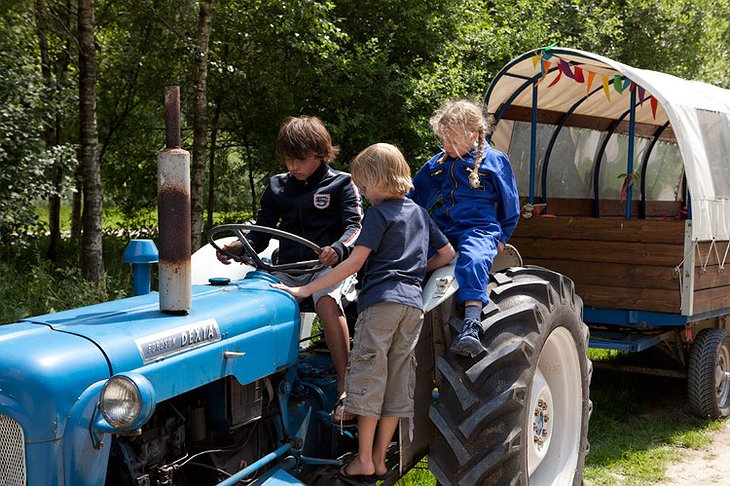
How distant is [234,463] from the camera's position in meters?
3.12

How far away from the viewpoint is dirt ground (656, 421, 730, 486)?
481 cm

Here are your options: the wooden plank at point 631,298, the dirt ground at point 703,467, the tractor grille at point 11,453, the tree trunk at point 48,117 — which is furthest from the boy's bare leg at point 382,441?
the tree trunk at point 48,117

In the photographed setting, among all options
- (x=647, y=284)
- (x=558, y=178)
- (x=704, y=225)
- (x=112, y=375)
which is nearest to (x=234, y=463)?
(x=112, y=375)

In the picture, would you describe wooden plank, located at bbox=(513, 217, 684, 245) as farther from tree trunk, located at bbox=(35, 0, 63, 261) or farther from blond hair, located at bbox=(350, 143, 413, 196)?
tree trunk, located at bbox=(35, 0, 63, 261)

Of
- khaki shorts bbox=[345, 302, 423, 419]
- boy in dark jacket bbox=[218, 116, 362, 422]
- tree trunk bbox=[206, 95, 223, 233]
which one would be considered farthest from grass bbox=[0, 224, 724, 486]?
tree trunk bbox=[206, 95, 223, 233]

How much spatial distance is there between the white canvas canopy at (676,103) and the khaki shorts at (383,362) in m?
3.42

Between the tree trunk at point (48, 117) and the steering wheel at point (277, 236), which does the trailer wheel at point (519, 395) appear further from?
the tree trunk at point (48, 117)

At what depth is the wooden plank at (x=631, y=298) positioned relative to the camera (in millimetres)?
5797

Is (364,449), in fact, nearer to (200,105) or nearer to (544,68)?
(544,68)

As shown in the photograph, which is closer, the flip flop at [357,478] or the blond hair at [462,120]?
the flip flop at [357,478]

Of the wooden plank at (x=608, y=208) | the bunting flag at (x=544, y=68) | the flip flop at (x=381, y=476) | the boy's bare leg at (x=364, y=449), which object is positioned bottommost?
the flip flop at (x=381, y=476)

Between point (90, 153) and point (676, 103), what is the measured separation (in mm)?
6236

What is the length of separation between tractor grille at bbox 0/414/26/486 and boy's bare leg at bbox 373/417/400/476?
146 centimetres

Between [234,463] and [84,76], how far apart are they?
22.9 ft
